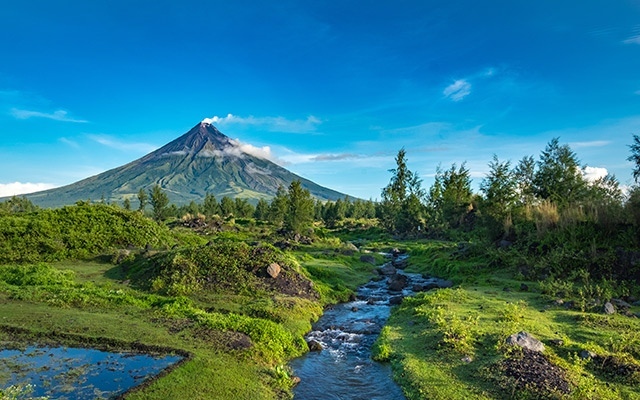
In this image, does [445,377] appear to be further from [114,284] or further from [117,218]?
[117,218]

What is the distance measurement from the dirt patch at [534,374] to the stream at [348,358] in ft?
9.97

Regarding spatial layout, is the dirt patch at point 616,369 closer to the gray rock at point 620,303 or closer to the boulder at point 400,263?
the gray rock at point 620,303

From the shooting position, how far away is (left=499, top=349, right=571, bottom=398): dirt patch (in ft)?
32.0

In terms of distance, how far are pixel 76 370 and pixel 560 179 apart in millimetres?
42262

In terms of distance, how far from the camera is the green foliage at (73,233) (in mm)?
28906

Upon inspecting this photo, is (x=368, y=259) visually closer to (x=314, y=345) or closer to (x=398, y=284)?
(x=398, y=284)

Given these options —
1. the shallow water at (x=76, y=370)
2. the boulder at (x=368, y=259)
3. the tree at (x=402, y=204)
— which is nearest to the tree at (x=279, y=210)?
the tree at (x=402, y=204)

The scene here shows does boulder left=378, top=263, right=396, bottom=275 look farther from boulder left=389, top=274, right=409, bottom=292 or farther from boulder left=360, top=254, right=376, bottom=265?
boulder left=389, top=274, right=409, bottom=292

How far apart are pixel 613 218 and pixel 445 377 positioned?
19.2m

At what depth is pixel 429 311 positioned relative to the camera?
17.5 metres

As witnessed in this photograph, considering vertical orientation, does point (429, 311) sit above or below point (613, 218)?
below

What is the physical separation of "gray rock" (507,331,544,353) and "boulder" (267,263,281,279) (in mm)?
13061

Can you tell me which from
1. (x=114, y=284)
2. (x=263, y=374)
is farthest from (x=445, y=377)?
(x=114, y=284)

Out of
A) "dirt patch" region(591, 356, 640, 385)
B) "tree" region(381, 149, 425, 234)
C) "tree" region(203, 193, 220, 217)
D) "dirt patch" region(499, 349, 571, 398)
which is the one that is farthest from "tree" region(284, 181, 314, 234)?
"tree" region(203, 193, 220, 217)
